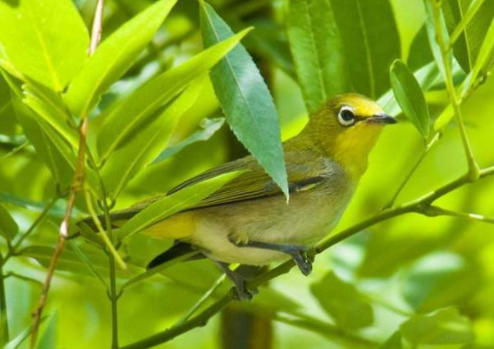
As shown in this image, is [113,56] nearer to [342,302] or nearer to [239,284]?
[239,284]

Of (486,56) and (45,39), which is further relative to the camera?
(486,56)

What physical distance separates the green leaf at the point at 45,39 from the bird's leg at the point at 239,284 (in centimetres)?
99

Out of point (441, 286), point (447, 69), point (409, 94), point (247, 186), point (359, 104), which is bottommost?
point (441, 286)

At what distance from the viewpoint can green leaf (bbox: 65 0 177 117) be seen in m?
1.68

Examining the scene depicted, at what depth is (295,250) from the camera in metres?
2.76

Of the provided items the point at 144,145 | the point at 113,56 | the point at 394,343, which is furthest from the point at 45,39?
the point at 394,343

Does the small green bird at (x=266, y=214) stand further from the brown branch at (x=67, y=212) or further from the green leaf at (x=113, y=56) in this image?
the green leaf at (x=113, y=56)

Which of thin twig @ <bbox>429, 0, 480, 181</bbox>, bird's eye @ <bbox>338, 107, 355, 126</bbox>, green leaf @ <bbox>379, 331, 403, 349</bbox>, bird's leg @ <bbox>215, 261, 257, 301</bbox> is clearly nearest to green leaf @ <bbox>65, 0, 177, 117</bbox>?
thin twig @ <bbox>429, 0, 480, 181</bbox>

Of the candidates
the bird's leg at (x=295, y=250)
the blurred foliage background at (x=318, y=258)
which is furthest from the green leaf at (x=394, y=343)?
the bird's leg at (x=295, y=250)

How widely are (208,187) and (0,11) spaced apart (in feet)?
1.55

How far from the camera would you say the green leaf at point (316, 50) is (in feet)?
8.53

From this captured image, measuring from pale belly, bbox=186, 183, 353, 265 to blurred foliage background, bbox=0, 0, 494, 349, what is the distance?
0.27ft

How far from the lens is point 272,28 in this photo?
11.3 feet

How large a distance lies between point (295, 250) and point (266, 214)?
0.56 feet
